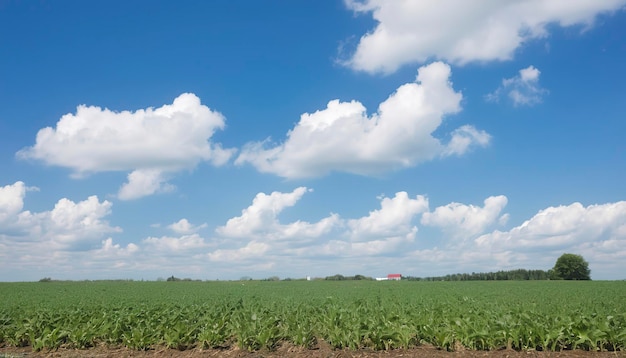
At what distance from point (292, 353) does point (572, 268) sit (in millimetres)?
111152

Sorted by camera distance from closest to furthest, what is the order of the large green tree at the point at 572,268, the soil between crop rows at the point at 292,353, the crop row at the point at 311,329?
the soil between crop rows at the point at 292,353
the crop row at the point at 311,329
the large green tree at the point at 572,268

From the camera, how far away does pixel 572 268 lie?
10656 cm

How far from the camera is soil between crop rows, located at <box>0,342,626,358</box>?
12.7 m

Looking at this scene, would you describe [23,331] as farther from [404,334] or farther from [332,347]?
[404,334]

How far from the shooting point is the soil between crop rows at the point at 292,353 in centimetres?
1268

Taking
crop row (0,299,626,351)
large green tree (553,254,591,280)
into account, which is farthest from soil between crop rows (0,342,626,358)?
large green tree (553,254,591,280)

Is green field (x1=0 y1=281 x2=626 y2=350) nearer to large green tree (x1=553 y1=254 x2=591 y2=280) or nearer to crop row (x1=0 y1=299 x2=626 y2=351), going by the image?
crop row (x1=0 y1=299 x2=626 y2=351)

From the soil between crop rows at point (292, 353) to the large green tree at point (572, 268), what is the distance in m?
108

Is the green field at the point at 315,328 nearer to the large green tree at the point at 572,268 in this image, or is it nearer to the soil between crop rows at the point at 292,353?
the soil between crop rows at the point at 292,353

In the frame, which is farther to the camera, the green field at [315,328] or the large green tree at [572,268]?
the large green tree at [572,268]

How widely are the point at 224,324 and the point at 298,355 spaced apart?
9.93ft

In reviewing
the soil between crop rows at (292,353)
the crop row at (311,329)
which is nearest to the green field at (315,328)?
the crop row at (311,329)

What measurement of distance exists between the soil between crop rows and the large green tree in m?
108

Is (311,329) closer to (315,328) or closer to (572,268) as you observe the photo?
(315,328)
